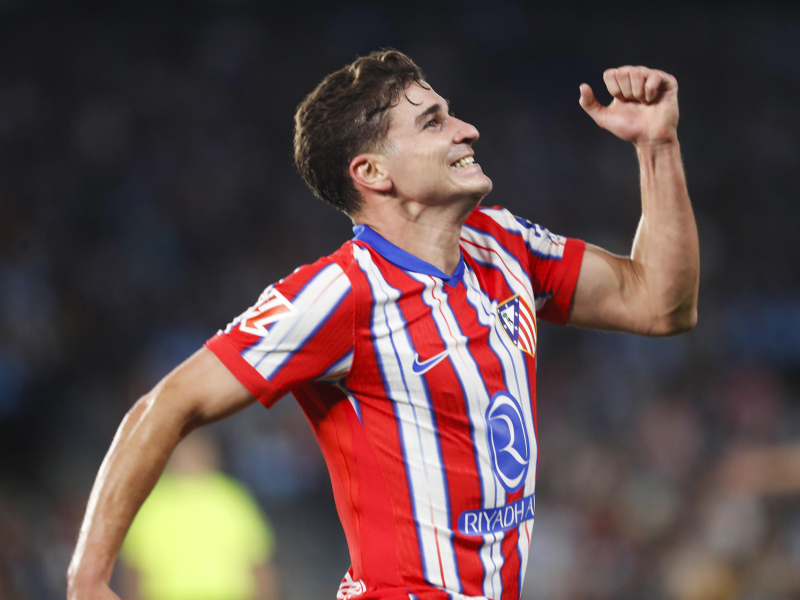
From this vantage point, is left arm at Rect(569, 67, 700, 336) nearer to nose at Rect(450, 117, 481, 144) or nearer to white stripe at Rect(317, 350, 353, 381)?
nose at Rect(450, 117, 481, 144)

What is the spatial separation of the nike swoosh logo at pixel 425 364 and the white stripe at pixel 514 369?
0.17 metres

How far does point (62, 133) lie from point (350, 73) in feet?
20.2

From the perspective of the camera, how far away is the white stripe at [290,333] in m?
1.96

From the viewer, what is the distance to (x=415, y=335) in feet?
6.92

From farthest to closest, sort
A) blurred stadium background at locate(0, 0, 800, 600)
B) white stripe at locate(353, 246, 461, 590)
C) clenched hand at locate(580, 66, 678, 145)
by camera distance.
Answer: blurred stadium background at locate(0, 0, 800, 600) → clenched hand at locate(580, 66, 678, 145) → white stripe at locate(353, 246, 461, 590)

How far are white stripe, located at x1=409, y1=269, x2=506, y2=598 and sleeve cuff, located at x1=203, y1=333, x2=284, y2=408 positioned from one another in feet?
1.56

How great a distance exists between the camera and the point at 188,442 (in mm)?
5250

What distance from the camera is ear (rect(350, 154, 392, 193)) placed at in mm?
2330

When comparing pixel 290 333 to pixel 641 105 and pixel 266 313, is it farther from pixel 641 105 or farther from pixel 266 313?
pixel 641 105

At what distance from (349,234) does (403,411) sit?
5.82 metres

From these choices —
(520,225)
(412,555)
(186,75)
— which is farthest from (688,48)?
(412,555)

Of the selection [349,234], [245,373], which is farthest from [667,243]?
[349,234]

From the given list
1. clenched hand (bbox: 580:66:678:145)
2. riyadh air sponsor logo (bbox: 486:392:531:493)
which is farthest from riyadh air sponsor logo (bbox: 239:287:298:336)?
clenched hand (bbox: 580:66:678:145)

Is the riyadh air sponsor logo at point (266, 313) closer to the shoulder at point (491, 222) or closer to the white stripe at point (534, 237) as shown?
the shoulder at point (491, 222)
